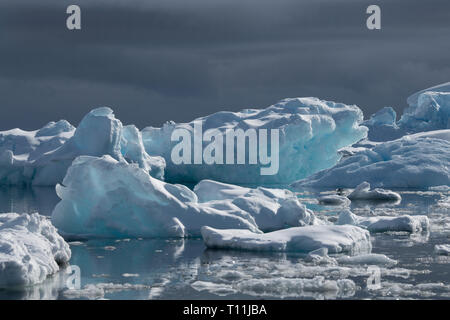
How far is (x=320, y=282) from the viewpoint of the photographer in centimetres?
961

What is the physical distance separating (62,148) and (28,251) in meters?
26.0

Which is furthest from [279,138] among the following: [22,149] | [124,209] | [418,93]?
[418,93]

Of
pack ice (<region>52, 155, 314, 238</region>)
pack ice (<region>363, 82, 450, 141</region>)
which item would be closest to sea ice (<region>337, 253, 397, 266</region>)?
pack ice (<region>52, 155, 314, 238</region>)

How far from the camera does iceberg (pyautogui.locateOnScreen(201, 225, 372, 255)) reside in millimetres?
12969

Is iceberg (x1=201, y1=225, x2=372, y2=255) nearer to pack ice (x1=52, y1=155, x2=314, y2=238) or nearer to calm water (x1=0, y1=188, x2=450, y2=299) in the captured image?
calm water (x1=0, y1=188, x2=450, y2=299)

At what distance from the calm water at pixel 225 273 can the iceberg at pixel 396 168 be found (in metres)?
18.2

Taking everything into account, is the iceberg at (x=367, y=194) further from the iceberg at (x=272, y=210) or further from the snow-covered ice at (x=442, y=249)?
the snow-covered ice at (x=442, y=249)

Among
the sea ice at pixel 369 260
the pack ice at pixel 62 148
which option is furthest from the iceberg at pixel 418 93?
the sea ice at pixel 369 260

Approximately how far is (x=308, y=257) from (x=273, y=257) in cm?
67

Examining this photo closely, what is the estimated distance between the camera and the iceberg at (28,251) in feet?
31.5

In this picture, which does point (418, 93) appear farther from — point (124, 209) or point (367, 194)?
point (124, 209)

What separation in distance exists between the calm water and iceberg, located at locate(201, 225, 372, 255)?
0.87 feet
